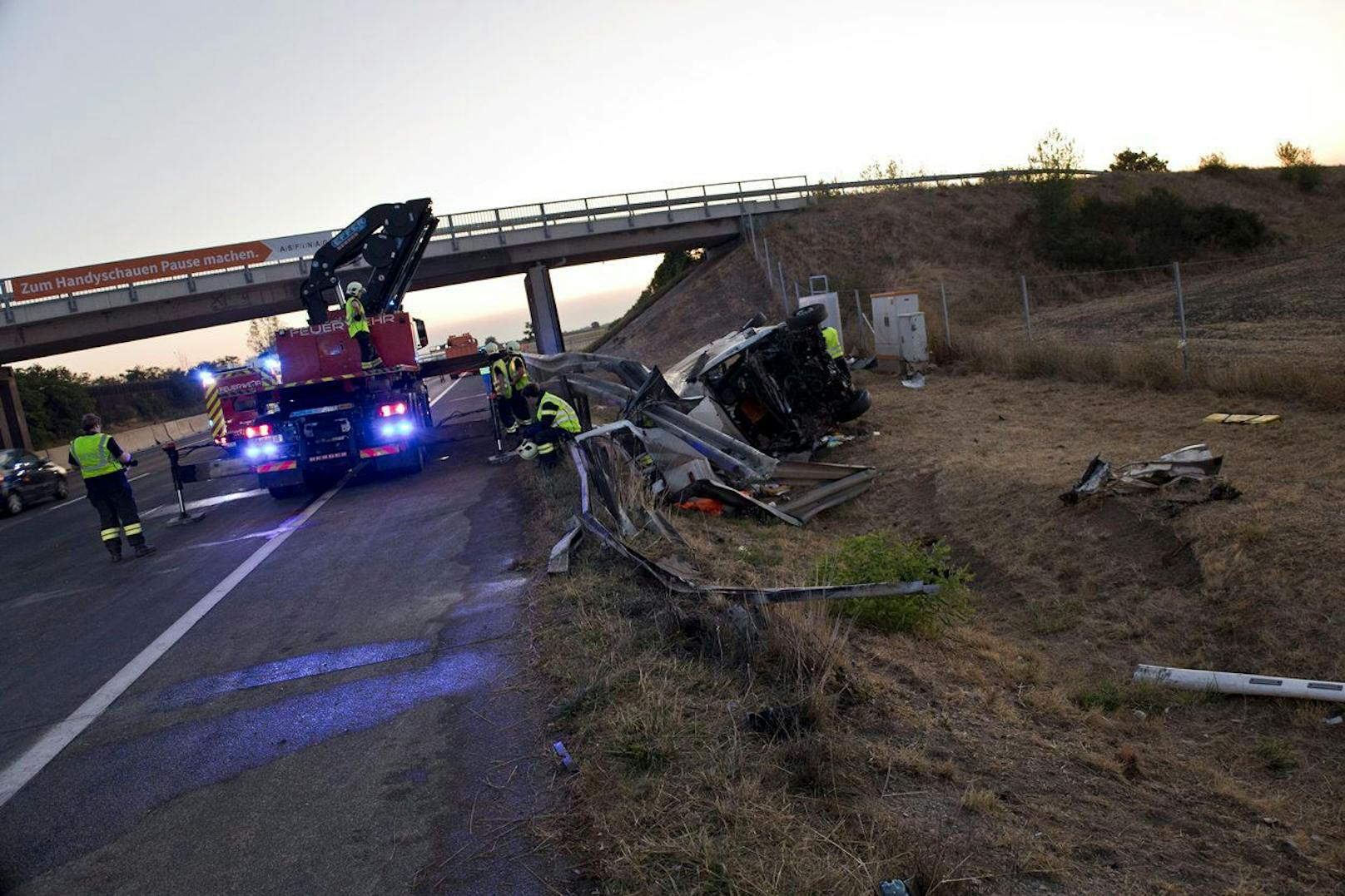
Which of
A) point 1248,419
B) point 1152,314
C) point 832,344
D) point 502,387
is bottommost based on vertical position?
point 1248,419

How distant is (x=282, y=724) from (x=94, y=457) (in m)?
8.21

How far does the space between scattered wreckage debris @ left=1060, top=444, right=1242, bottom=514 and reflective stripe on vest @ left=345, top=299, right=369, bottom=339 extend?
11.3 metres

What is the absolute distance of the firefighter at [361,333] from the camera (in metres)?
15.4

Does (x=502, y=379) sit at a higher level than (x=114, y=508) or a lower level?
higher

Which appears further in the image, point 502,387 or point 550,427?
point 502,387

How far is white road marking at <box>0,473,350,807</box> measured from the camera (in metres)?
5.24

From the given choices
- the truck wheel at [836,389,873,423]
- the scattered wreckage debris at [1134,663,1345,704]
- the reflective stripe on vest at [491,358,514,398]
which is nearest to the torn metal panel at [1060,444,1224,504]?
the scattered wreckage debris at [1134,663,1345,704]

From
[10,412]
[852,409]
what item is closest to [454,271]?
[10,412]

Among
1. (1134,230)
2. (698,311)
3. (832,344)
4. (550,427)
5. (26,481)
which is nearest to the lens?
(550,427)

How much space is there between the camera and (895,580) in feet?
21.5

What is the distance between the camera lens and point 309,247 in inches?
1384

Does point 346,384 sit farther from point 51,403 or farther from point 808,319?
point 51,403

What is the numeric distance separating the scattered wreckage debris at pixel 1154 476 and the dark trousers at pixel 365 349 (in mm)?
11200

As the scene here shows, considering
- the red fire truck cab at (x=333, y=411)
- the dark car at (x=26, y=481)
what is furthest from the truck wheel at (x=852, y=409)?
the dark car at (x=26, y=481)
